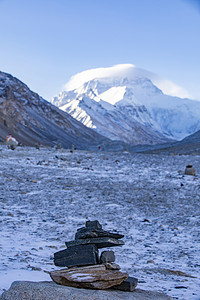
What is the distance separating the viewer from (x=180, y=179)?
A: 19875 millimetres

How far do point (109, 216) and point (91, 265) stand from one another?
7.02 m

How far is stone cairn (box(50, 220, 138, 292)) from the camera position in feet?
17.0

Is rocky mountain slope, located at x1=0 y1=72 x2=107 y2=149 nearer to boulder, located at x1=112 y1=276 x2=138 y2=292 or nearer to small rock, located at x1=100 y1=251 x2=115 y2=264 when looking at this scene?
small rock, located at x1=100 y1=251 x2=115 y2=264

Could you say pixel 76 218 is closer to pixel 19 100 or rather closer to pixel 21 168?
pixel 21 168

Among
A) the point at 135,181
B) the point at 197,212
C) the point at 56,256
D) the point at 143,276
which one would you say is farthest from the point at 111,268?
the point at 135,181

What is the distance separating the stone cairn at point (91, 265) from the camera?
518cm

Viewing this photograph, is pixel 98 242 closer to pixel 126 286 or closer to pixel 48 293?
pixel 126 286

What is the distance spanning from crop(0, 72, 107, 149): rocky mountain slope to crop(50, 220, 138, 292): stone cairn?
222 feet

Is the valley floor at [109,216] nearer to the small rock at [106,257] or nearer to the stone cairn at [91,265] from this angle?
the stone cairn at [91,265]

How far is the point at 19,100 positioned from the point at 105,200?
317ft

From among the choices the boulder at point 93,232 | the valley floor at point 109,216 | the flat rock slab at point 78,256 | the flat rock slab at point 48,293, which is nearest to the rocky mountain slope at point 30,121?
the valley floor at point 109,216

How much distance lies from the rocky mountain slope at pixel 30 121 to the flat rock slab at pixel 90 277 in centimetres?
6817

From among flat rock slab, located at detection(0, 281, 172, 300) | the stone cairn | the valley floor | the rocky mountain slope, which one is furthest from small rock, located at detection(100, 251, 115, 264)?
the rocky mountain slope

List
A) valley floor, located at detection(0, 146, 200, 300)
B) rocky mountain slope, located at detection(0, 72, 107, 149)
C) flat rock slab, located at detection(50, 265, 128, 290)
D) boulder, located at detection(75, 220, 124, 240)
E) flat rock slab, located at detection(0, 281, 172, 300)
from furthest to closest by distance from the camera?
1. rocky mountain slope, located at detection(0, 72, 107, 149)
2. valley floor, located at detection(0, 146, 200, 300)
3. boulder, located at detection(75, 220, 124, 240)
4. flat rock slab, located at detection(50, 265, 128, 290)
5. flat rock slab, located at detection(0, 281, 172, 300)
